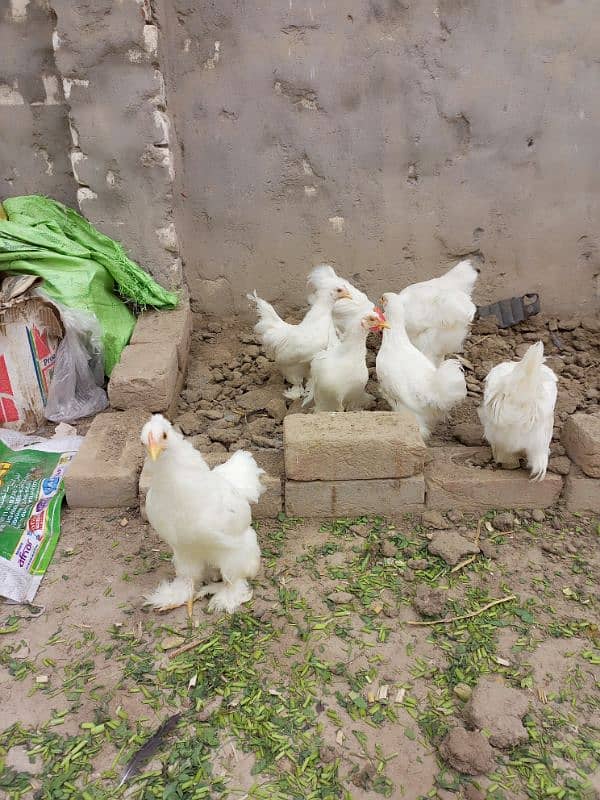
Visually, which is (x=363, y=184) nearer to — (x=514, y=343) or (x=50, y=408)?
(x=514, y=343)

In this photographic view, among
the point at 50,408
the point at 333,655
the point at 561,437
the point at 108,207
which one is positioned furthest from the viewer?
the point at 108,207

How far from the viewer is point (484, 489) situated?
3.26 metres

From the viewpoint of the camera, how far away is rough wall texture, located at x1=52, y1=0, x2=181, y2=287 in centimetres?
393

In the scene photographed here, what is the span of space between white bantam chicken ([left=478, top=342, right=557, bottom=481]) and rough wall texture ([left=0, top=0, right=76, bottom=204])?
12.0ft

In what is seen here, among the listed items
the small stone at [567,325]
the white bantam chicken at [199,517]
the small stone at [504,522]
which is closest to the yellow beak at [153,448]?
the white bantam chicken at [199,517]

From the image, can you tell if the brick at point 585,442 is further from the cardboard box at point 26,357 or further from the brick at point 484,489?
the cardboard box at point 26,357

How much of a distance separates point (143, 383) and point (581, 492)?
2.61 metres

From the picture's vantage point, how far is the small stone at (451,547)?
9.76 ft

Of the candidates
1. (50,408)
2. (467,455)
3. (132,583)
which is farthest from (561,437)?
(50,408)

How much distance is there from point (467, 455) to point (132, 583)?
1984mm

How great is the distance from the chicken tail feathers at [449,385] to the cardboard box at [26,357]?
253 centimetres

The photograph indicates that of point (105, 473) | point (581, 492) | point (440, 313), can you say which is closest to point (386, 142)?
point (440, 313)

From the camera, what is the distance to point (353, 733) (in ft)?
7.21

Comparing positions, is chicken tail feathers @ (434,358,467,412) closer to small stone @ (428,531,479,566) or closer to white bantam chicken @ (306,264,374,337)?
white bantam chicken @ (306,264,374,337)
